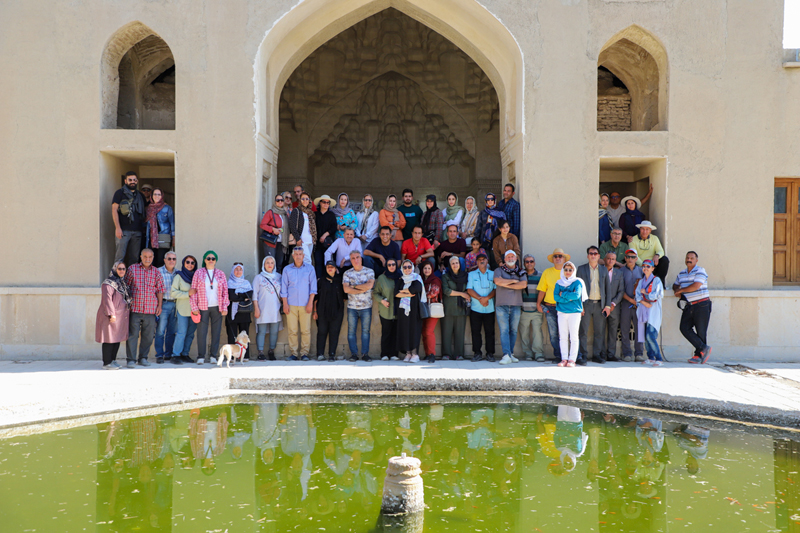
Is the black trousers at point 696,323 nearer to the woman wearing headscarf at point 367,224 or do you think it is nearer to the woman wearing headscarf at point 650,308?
the woman wearing headscarf at point 650,308

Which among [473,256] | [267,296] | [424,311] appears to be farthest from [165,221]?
[473,256]

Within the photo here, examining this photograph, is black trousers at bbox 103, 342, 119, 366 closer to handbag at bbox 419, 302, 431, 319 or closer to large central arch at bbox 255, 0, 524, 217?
large central arch at bbox 255, 0, 524, 217

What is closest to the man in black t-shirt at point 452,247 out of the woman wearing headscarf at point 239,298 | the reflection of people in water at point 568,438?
the woman wearing headscarf at point 239,298

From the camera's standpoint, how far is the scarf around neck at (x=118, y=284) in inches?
274

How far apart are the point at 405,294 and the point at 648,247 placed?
10.4 feet

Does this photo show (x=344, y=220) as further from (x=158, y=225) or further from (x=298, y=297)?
(x=158, y=225)

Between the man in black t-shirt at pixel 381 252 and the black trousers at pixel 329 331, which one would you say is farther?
the man in black t-shirt at pixel 381 252

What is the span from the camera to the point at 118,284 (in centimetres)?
700

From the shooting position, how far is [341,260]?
7918mm

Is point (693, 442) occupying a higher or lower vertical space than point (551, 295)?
lower

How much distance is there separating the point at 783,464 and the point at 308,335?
5.17 meters

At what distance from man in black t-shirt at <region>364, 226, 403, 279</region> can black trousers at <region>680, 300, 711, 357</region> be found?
3599 mm

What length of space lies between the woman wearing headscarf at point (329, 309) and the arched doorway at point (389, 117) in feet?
20.7

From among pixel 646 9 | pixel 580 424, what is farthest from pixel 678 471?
pixel 646 9
